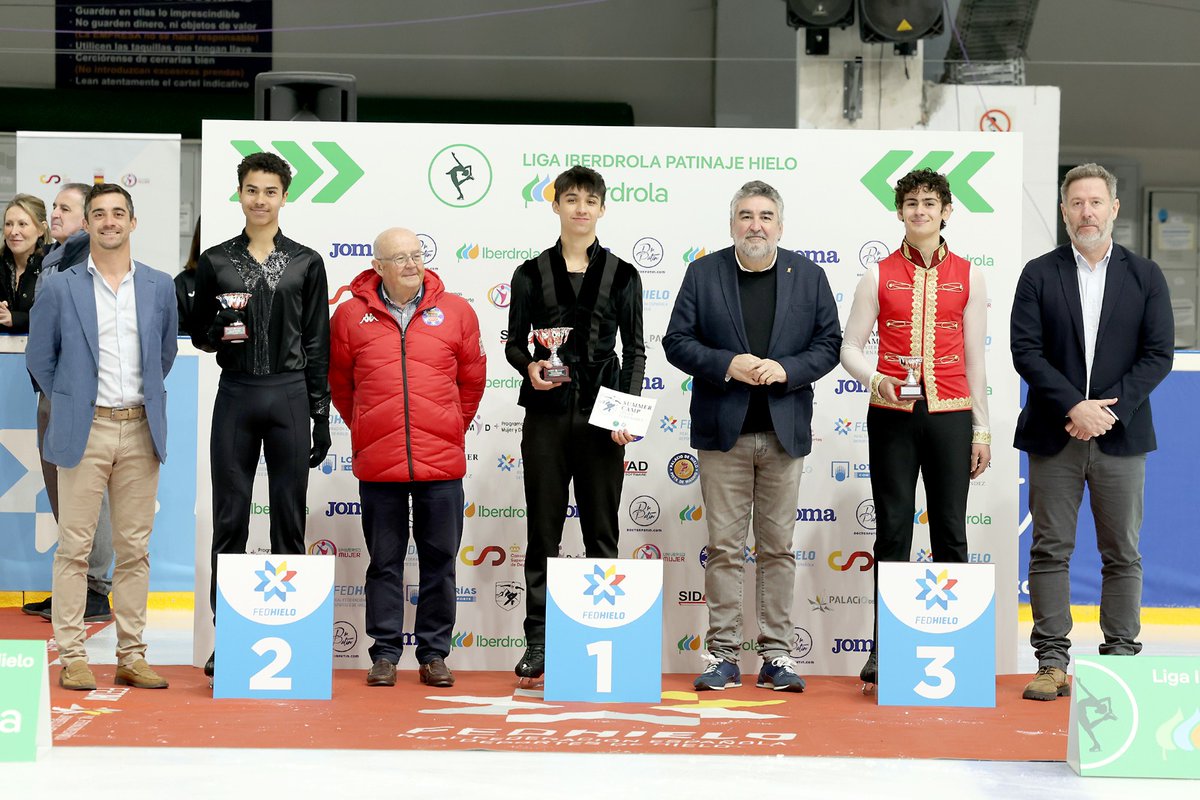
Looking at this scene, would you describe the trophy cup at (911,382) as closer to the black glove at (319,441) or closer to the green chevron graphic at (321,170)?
the black glove at (319,441)

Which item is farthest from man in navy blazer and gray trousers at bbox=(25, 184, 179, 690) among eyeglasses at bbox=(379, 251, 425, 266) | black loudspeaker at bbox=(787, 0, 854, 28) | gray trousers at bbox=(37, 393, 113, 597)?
black loudspeaker at bbox=(787, 0, 854, 28)

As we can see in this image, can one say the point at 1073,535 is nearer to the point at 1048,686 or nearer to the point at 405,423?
the point at 1048,686

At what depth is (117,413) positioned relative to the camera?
4.02 meters

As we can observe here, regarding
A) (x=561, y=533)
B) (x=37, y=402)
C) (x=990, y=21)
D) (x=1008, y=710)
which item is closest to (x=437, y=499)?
(x=561, y=533)

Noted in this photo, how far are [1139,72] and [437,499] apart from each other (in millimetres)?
8356

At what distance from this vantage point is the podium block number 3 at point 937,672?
12.9 feet

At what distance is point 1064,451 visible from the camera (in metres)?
4.21

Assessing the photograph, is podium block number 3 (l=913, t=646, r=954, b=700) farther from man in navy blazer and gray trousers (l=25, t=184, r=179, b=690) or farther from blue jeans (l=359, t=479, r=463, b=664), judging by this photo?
man in navy blazer and gray trousers (l=25, t=184, r=179, b=690)

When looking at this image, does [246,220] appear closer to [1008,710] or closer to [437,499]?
[437,499]

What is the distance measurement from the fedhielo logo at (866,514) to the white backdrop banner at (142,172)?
4287 mm

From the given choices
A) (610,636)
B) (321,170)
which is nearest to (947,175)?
(610,636)

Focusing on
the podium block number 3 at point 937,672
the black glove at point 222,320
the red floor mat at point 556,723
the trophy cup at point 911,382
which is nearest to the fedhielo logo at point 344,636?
the red floor mat at point 556,723

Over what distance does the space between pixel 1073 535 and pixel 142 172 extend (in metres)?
5.29

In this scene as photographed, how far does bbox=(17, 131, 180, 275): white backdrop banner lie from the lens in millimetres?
7430
